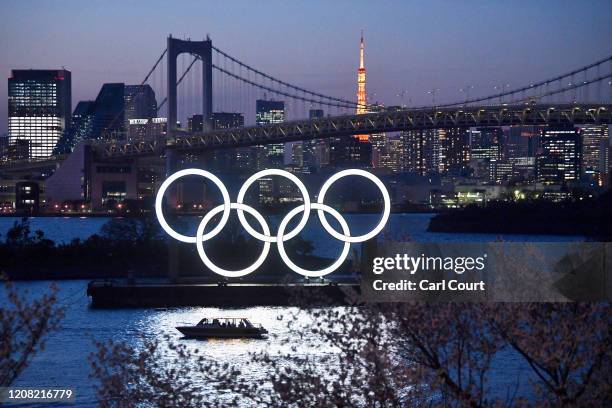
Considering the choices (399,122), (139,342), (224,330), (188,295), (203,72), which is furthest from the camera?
(203,72)

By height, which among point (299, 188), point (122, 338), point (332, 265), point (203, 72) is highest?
point (203, 72)

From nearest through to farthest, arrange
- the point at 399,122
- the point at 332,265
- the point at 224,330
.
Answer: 1. the point at 332,265
2. the point at 224,330
3. the point at 399,122

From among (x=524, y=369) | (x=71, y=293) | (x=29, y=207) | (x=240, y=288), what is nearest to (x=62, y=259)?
(x=71, y=293)

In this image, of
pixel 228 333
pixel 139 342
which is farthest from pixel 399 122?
pixel 139 342

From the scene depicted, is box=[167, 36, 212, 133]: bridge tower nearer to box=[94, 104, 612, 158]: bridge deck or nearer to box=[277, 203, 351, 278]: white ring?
box=[94, 104, 612, 158]: bridge deck

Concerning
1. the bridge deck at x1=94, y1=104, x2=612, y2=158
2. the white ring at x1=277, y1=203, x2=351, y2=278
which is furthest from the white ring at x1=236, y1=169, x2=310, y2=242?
the bridge deck at x1=94, y1=104, x2=612, y2=158

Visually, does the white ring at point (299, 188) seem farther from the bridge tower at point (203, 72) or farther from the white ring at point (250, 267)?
the bridge tower at point (203, 72)

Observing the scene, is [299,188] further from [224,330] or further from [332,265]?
[224,330]

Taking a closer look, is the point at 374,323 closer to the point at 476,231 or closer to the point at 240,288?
the point at 240,288
